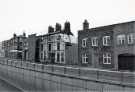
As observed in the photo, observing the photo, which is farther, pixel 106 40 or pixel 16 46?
pixel 16 46

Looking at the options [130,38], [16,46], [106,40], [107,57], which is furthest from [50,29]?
[130,38]

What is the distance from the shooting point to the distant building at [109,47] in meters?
26.0

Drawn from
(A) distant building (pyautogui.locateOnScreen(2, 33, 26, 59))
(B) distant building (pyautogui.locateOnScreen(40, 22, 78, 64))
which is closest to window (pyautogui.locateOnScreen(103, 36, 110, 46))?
(B) distant building (pyautogui.locateOnScreen(40, 22, 78, 64))

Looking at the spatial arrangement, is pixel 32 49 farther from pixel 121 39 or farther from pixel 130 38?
pixel 130 38

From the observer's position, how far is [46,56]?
4175cm

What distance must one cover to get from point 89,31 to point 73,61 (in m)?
9.79

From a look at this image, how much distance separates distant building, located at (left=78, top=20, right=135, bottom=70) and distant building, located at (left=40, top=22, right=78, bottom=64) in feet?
17.4

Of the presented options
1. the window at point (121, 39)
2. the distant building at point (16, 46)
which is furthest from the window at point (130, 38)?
the distant building at point (16, 46)

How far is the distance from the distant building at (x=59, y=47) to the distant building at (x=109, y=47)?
529cm

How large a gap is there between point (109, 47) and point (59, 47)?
556 inches

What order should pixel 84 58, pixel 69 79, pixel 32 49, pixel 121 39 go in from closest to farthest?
pixel 69 79, pixel 121 39, pixel 84 58, pixel 32 49

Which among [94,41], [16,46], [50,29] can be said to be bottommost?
[94,41]

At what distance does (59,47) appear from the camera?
38.4m

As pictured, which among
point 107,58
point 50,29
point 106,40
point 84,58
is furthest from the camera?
point 50,29
